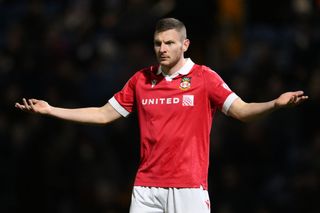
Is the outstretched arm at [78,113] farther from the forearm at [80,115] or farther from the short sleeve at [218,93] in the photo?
the short sleeve at [218,93]

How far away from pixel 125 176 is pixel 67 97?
141 centimetres

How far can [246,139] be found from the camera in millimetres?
10914

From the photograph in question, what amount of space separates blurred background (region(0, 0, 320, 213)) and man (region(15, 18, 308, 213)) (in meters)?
3.77

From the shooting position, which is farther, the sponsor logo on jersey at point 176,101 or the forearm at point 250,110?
the sponsor logo on jersey at point 176,101

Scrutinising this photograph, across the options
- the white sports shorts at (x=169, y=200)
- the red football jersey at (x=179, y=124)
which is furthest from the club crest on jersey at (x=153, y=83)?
the white sports shorts at (x=169, y=200)

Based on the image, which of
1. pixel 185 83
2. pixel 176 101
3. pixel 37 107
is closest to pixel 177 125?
pixel 176 101

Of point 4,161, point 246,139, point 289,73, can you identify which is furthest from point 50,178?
point 289,73

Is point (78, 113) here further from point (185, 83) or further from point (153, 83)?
point (185, 83)

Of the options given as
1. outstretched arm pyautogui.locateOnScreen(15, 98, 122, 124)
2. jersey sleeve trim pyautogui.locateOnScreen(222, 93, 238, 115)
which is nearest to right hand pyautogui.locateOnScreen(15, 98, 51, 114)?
outstretched arm pyautogui.locateOnScreen(15, 98, 122, 124)

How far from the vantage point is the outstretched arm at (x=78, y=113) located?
23.7 feet

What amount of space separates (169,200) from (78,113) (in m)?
1.08

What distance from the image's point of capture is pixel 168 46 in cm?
694

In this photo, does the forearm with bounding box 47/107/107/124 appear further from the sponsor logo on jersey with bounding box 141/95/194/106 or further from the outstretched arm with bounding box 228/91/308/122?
the outstretched arm with bounding box 228/91/308/122

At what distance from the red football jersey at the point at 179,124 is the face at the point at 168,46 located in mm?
166
